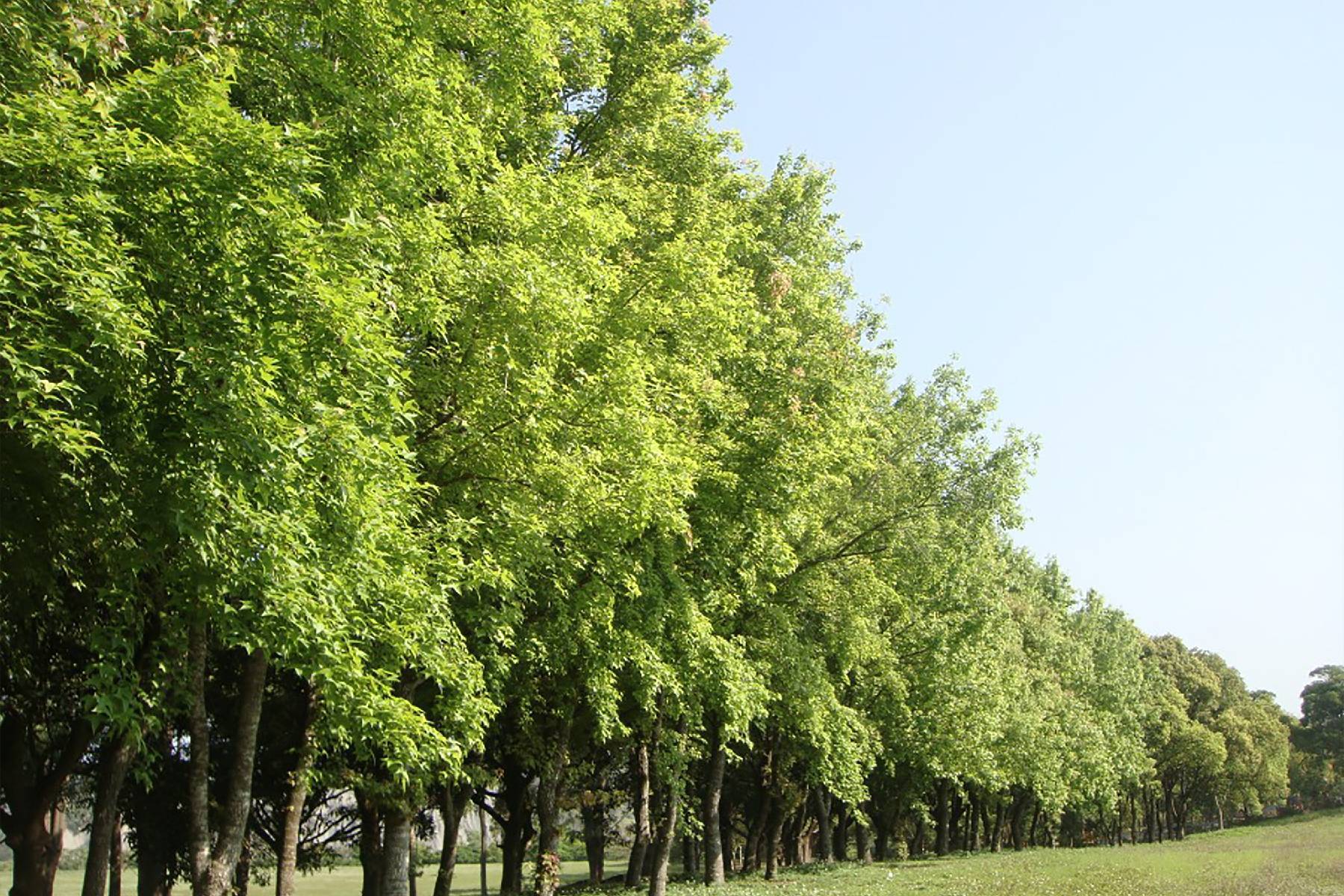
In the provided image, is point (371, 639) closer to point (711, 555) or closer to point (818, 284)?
point (711, 555)

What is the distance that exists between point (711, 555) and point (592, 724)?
8729 millimetres

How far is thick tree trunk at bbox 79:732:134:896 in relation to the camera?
20.1 metres

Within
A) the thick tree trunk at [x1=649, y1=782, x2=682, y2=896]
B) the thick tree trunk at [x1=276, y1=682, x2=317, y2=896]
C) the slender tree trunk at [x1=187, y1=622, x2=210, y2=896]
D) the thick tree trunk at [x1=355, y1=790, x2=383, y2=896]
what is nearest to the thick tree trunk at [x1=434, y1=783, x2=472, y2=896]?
the thick tree trunk at [x1=355, y1=790, x2=383, y2=896]

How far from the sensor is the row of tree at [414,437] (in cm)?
1091

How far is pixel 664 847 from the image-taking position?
26922 mm

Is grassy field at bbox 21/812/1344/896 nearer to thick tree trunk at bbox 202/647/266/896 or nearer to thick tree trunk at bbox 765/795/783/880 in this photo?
thick tree trunk at bbox 765/795/783/880

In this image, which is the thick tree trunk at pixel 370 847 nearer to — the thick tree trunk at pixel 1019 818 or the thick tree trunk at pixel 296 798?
the thick tree trunk at pixel 296 798

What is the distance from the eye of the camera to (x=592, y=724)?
3134cm

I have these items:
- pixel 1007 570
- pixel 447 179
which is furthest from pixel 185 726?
pixel 1007 570

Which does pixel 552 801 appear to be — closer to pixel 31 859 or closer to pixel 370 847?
pixel 370 847

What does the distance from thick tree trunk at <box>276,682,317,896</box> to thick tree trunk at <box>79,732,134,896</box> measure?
299 cm

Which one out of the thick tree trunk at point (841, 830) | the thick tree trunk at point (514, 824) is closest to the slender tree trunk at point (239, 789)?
the thick tree trunk at point (514, 824)

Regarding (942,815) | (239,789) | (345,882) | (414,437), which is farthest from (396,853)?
(345,882)

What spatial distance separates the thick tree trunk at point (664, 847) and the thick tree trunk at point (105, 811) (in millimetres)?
11347
